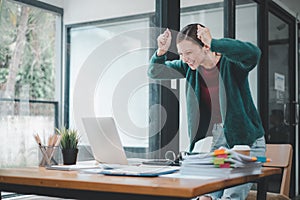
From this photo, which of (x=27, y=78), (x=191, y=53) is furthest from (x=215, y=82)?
(x=27, y=78)

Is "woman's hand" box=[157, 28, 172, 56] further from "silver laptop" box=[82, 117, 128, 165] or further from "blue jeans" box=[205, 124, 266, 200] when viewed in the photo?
"silver laptop" box=[82, 117, 128, 165]

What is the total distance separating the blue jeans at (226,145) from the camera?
2.48 m

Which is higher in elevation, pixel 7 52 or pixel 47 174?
pixel 7 52

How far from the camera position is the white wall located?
3521 mm

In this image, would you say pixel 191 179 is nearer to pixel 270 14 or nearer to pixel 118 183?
Answer: pixel 118 183

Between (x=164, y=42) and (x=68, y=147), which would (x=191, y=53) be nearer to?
(x=164, y=42)

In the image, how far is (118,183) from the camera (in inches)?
51.1

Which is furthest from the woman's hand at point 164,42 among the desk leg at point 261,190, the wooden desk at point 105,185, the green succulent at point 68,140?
the wooden desk at point 105,185

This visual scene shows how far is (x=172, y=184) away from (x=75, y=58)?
2700mm

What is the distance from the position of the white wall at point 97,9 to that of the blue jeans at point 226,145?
109 cm

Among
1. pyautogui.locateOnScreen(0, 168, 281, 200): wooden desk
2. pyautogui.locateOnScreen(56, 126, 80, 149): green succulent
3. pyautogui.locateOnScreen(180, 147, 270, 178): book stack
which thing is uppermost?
pyautogui.locateOnScreen(56, 126, 80, 149): green succulent

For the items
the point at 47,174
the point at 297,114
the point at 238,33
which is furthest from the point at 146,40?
the point at 297,114

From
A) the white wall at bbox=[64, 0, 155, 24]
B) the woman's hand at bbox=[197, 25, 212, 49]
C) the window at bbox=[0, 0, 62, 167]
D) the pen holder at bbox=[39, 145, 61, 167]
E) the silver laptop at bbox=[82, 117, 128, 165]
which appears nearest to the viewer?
the silver laptop at bbox=[82, 117, 128, 165]

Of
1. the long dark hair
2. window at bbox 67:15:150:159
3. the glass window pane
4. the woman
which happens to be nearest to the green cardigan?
the woman
